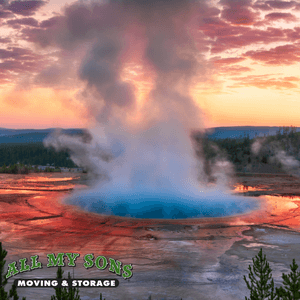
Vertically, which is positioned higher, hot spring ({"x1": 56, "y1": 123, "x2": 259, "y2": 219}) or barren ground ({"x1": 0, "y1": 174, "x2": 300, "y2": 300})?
hot spring ({"x1": 56, "y1": 123, "x2": 259, "y2": 219})

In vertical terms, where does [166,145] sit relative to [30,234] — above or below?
above

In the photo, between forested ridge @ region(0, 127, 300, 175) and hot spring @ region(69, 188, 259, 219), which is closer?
hot spring @ region(69, 188, 259, 219)

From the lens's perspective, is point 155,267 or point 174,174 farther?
point 174,174

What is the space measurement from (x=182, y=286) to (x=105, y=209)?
10.1 m

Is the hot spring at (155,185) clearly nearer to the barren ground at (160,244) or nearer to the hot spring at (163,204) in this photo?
the hot spring at (163,204)

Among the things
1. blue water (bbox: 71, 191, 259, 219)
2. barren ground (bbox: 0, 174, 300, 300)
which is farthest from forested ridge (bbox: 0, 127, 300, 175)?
barren ground (bbox: 0, 174, 300, 300)

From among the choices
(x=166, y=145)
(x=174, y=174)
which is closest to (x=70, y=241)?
(x=174, y=174)

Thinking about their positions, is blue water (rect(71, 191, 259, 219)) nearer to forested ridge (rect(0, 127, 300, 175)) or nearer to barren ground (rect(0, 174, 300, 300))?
barren ground (rect(0, 174, 300, 300))

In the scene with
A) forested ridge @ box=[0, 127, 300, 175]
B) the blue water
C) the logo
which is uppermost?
forested ridge @ box=[0, 127, 300, 175]

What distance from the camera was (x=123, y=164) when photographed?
2798 centimetres

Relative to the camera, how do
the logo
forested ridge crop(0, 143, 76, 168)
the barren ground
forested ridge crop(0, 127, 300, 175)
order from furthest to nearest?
forested ridge crop(0, 143, 76, 168)
forested ridge crop(0, 127, 300, 175)
the barren ground
the logo

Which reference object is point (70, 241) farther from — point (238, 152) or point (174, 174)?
point (238, 152)

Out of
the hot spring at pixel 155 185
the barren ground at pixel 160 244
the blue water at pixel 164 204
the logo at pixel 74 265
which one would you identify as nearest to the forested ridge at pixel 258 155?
the hot spring at pixel 155 185

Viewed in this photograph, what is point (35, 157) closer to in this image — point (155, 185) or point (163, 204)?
point (155, 185)
